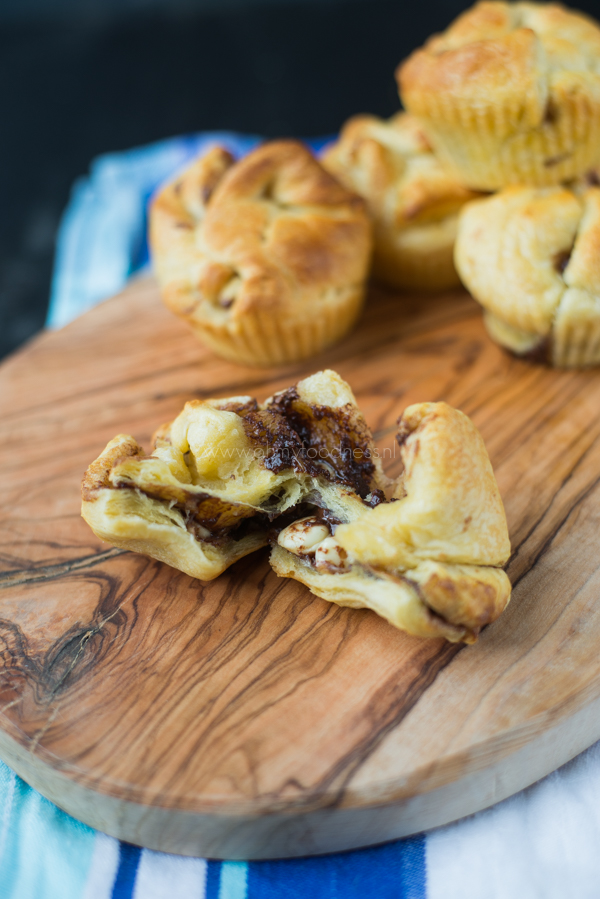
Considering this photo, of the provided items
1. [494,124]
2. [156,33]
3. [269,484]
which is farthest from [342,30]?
[269,484]

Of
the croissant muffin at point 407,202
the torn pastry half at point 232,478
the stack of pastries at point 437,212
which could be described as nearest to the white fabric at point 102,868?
the torn pastry half at point 232,478

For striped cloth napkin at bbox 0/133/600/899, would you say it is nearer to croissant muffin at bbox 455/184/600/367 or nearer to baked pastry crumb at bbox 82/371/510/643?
baked pastry crumb at bbox 82/371/510/643

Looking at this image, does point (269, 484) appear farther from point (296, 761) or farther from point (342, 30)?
point (342, 30)

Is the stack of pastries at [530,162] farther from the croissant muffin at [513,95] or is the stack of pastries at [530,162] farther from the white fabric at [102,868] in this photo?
the white fabric at [102,868]

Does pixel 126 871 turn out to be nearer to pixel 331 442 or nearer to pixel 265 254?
pixel 331 442

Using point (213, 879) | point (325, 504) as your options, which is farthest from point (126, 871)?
point (325, 504)
